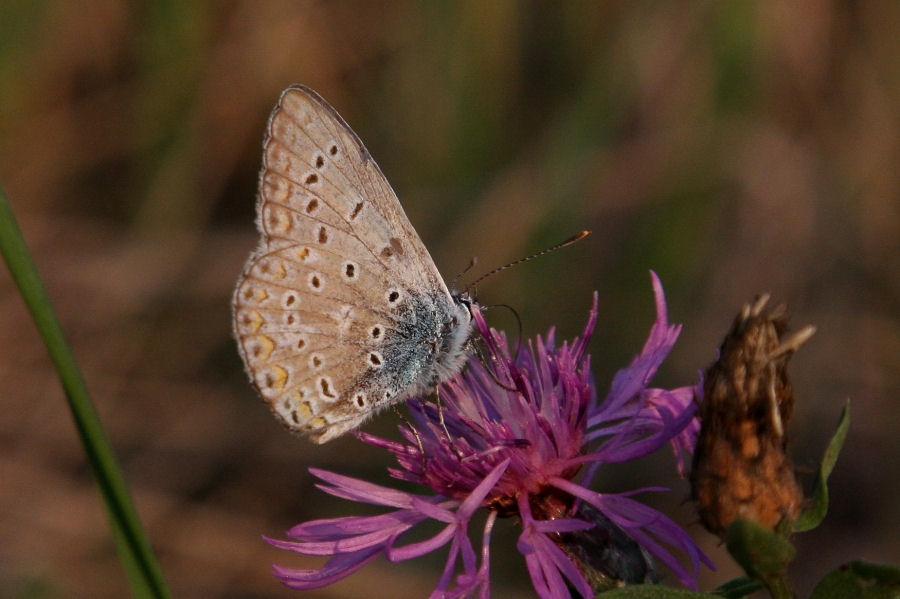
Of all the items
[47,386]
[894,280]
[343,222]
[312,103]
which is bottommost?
[894,280]

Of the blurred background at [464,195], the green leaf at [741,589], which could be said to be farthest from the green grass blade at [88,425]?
the blurred background at [464,195]

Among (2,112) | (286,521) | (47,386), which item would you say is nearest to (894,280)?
(286,521)

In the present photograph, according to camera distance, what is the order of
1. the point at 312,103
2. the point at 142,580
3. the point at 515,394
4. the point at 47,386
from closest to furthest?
the point at 142,580 → the point at 515,394 → the point at 312,103 → the point at 47,386

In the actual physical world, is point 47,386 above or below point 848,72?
above

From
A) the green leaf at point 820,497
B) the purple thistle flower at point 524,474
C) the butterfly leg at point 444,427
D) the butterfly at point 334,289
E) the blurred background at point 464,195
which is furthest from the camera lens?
the blurred background at point 464,195

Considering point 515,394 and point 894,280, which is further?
point 894,280

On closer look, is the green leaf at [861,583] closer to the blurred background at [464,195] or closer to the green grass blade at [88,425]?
the green grass blade at [88,425]

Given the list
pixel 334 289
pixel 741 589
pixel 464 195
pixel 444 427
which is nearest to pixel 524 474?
pixel 444 427

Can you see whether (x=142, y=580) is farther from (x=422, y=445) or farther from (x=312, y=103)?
(x=312, y=103)
